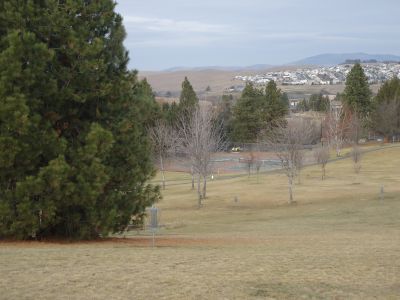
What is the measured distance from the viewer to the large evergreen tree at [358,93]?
81.6 m

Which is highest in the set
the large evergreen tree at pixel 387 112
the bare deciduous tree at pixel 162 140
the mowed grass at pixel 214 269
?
the large evergreen tree at pixel 387 112

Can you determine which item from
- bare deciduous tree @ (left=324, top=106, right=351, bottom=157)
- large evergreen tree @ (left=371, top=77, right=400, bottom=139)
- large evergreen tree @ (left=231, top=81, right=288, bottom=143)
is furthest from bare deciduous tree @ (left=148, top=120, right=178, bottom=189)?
large evergreen tree @ (left=371, top=77, right=400, bottom=139)

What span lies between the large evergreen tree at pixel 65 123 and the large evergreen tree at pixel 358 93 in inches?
2762

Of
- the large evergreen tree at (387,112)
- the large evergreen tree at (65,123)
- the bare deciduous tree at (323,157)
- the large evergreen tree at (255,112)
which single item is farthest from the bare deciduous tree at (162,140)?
the large evergreen tree at (65,123)

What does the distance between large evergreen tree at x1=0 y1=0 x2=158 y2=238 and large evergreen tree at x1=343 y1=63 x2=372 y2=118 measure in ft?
230

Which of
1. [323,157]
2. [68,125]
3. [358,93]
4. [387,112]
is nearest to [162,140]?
[323,157]

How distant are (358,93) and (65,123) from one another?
73.6 metres

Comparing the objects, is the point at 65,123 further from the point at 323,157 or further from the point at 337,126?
the point at 337,126

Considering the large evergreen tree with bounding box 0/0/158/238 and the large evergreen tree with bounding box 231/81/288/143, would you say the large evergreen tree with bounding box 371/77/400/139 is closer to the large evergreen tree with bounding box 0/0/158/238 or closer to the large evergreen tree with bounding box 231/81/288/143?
the large evergreen tree with bounding box 231/81/288/143

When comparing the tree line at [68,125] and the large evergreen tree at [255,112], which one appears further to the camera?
the large evergreen tree at [255,112]

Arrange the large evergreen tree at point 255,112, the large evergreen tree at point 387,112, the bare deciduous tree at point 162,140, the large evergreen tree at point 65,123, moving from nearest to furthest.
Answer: the large evergreen tree at point 65,123 < the bare deciduous tree at point 162,140 < the large evergreen tree at point 387,112 < the large evergreen tree at point 255,112

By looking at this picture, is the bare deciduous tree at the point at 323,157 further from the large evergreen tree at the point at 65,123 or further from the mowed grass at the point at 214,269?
the large evergreen tree at the point at 65,123

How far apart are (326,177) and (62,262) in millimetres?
41846

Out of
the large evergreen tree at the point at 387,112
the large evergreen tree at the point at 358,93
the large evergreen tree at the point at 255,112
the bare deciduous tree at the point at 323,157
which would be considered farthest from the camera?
the large evergreen tree at the point at 255,112
